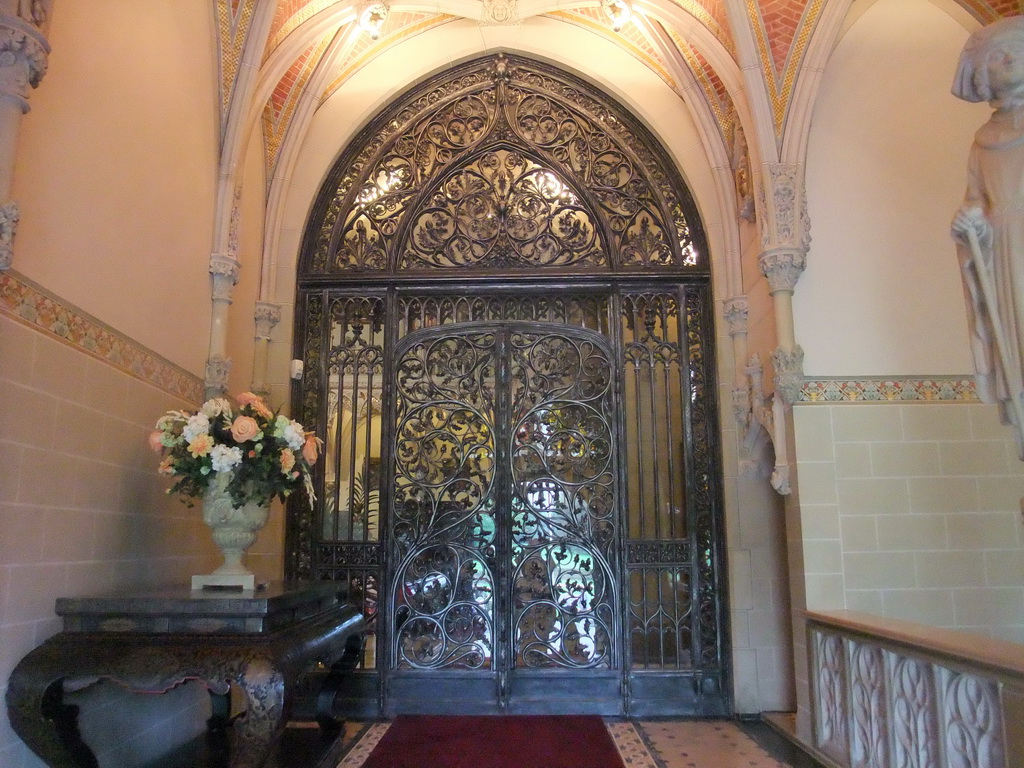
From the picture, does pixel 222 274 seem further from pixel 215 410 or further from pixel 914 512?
pixel 914 512

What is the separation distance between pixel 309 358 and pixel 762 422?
3217 mm

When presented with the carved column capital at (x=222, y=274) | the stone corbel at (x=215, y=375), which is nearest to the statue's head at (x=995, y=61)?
the carved column capital at (x=222, y=274)

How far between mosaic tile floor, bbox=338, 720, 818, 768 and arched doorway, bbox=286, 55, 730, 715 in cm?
29

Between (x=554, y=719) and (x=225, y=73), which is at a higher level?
(x=225, y=73)

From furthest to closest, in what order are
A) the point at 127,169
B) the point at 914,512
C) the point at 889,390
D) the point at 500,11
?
the point at 500,11, the point at 889,390, the point at 914,512, the point at 127,169

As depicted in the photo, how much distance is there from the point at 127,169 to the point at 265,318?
1991mm

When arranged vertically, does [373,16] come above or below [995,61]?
above

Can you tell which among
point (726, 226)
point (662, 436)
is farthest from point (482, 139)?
point (662, 436)

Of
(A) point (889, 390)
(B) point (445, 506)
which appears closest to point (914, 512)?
(A) point (889, 390)

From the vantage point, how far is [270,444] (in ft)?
12.0

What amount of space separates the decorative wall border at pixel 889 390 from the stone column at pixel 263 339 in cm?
359

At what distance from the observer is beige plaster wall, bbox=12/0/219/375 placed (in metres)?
3.26

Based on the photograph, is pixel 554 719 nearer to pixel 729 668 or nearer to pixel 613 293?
pixel 729 668

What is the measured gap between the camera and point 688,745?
4.78m
